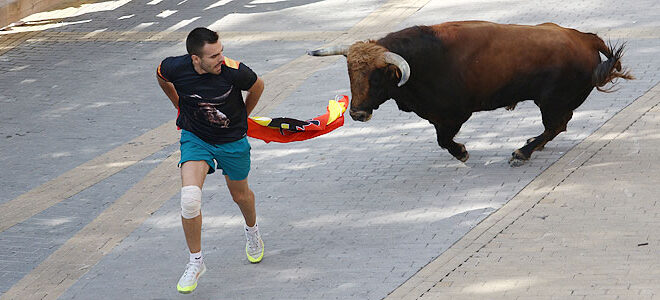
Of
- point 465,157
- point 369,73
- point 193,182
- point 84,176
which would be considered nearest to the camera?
point 193,182

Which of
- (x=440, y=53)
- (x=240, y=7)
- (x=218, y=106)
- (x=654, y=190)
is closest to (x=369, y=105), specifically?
(x=440, y=53)

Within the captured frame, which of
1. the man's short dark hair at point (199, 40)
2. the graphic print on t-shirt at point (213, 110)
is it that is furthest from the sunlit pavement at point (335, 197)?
the man's short dark hair at point (199, 40)

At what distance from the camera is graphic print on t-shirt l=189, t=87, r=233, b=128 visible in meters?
6.53

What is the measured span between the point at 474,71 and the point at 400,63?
2.52 feet

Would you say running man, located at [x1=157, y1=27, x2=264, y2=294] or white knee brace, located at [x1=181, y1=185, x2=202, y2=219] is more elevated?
running man, located at [x1=157, y1=27, x2=264, y2=294]

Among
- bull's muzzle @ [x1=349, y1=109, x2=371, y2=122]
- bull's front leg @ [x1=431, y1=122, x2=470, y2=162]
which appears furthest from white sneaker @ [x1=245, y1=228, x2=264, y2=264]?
bull's front leg @ [x1=431, y1=122, x2=470, y2=162]

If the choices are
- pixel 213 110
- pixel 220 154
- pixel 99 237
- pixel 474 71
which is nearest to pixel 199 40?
pixel 213 110

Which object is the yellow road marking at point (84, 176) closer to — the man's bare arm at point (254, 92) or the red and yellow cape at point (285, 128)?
the red and yellow cape at point (285, 128)

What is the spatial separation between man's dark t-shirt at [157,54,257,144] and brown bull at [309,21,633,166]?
1626 millimetres

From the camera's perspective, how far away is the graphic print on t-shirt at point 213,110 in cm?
653

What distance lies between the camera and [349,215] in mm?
7895

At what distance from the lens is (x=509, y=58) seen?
A: 27.1 ft

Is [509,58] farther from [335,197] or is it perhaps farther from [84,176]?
[84,176]

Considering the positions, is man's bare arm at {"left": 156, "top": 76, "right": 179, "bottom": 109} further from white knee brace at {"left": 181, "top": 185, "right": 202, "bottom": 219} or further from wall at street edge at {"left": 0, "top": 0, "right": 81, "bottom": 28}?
wall at street edge at {"left": 0, "top": 0, "right": 81, "bottom": 28}
